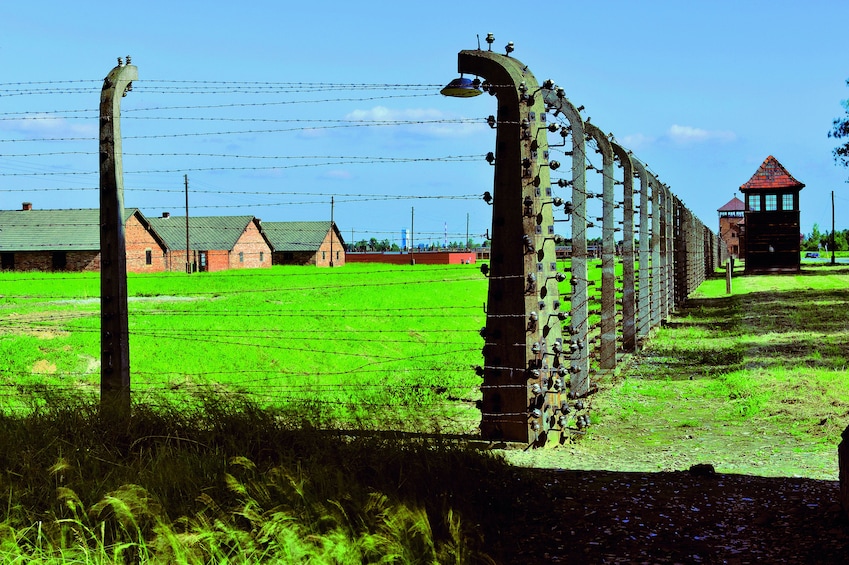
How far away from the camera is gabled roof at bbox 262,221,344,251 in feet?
257

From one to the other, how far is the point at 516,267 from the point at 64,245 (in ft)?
178

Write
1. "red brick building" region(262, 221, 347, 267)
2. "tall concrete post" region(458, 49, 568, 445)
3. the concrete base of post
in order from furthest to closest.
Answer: "red brick building" region(262, 221, 347, 267) < "tall concrete post" region(458, 49, 568, 445) < the concrete base of post

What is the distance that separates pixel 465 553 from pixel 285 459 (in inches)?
60.5

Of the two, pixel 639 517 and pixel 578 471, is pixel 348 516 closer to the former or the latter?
pixel 639 517

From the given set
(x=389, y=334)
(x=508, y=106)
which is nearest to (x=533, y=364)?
(x=508, y=106)

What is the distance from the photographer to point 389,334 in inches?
789

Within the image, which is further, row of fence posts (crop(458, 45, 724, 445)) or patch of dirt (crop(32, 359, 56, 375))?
patch of dirt (crop(32, 359, 56, 375))

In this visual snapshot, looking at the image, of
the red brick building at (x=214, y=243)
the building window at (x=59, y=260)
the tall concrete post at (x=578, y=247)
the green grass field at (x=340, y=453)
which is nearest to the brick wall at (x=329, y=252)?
the red brick building at (x=214, y=243)

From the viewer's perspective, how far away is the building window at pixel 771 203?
44031 mm

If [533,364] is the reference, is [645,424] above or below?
below

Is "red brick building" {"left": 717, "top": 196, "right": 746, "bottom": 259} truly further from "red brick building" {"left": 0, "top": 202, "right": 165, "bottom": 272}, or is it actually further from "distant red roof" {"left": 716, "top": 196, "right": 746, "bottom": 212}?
"red brick building" {"left": 0, "top": 202, "right": 165, "bottom": 272}

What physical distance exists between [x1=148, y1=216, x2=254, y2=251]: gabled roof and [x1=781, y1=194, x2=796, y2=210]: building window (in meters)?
39.5

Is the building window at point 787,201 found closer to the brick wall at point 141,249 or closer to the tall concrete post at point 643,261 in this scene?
the tall concrete post at point 643,261

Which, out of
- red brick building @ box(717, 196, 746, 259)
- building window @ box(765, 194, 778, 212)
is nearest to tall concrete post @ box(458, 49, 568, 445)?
building window @ box(765, 194, 778, 212)
